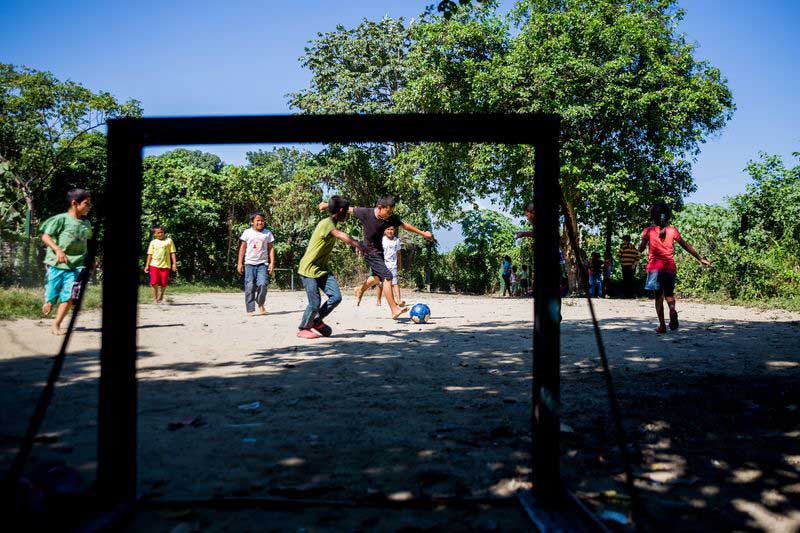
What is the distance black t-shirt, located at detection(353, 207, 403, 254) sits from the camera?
31.6 feet

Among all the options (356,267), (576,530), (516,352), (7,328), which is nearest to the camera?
(576,530)

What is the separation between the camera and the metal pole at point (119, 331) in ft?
8.62

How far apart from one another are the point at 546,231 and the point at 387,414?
79.3 inches

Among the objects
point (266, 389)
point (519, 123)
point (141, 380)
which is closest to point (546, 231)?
point (519, 123)

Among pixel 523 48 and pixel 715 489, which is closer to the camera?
pixel 715 489

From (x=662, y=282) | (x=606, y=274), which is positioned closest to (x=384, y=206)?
(x=662, y=282)

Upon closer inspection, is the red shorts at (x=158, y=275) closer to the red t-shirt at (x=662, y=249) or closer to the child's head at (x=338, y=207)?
the child's head at (x=338, y=207)

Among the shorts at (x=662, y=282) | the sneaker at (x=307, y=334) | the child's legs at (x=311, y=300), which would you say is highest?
the shorts at (x=662, y=282)

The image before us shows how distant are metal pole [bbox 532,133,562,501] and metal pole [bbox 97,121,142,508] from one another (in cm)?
184

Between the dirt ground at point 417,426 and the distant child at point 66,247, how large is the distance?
1.99 ft

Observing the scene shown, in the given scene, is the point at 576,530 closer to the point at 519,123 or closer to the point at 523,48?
the point at 519,123

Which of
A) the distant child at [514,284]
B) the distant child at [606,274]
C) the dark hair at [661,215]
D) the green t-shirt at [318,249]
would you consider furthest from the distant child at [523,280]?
the green t-shirt at [318,249]

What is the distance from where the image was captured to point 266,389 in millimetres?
4957

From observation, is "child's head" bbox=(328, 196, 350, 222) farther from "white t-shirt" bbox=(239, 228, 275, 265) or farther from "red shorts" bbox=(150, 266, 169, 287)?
"red shorts" bbox=(150, 266, 169, 287)
